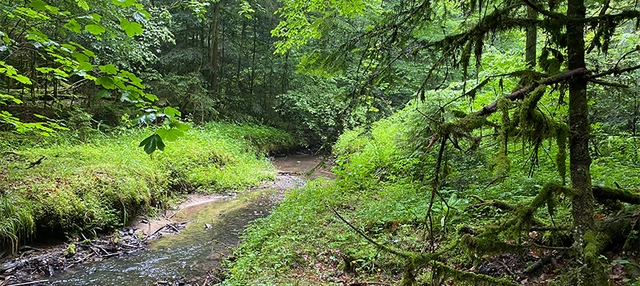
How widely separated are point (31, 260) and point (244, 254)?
135 inches

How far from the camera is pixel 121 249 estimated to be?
6.90m

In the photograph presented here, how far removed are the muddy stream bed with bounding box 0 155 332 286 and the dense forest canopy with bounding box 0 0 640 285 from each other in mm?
1822

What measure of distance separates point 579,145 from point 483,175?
3.81m

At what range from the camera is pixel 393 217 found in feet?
17.4

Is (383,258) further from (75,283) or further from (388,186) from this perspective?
(75,283)

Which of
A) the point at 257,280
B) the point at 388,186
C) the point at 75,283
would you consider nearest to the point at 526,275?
the point at 257,280

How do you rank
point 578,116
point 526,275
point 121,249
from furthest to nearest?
point 121,249 < point 526,275 < point 578,116

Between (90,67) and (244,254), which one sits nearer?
(90,67)

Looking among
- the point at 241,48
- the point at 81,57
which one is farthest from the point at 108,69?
the point at 241,48

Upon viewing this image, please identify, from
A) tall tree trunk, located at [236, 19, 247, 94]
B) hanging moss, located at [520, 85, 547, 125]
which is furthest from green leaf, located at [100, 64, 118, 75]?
tall tree trunk, located at [236, 19, 247, 94]

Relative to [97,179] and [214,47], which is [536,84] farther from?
[214,47]

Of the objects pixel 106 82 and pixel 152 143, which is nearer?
pixel 152 143

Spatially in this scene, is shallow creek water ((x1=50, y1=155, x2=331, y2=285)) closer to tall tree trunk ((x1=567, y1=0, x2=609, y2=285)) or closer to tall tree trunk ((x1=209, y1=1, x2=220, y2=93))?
tall tree trunk ((x1=567, y1=0, x2=609, y2=285))

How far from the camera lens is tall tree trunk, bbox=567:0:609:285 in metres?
2.17
